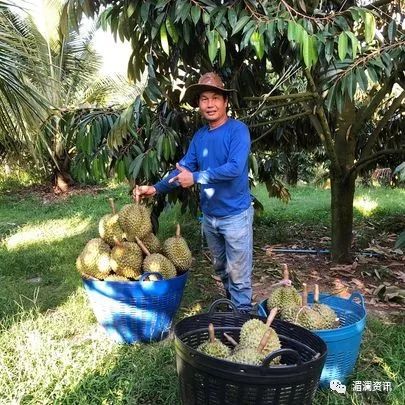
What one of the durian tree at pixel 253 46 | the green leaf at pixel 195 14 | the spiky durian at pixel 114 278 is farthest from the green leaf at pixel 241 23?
the spiky durian at pixel 114 278

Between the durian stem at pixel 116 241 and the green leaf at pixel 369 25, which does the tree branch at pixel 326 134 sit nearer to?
the green leaf at pixel 369 25

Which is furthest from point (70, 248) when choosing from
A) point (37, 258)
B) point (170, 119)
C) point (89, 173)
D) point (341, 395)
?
point (341, 395)

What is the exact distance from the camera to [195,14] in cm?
262

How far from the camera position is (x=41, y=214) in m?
9.13

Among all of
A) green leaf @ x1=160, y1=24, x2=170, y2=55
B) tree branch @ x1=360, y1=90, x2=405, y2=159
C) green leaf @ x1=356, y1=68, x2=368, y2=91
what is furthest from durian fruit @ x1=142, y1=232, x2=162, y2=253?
tree branch @ x1=360, y1=90, x2=405, y2=159

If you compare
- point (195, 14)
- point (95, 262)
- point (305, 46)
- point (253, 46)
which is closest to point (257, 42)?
point (253, 46)

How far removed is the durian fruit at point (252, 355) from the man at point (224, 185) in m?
0.91

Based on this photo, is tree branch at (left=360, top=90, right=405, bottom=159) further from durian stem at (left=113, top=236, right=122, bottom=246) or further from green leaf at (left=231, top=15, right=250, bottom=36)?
durian stem at (left=113, top=236, right=122, bottom=246)

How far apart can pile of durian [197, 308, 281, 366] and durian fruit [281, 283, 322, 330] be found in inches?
11.5

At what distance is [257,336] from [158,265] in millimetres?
1014

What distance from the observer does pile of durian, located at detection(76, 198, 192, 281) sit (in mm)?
2957

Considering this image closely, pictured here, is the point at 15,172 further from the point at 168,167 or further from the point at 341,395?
the point at 341,395

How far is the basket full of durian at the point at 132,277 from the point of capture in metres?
2.89

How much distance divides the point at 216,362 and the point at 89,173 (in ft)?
7.70
